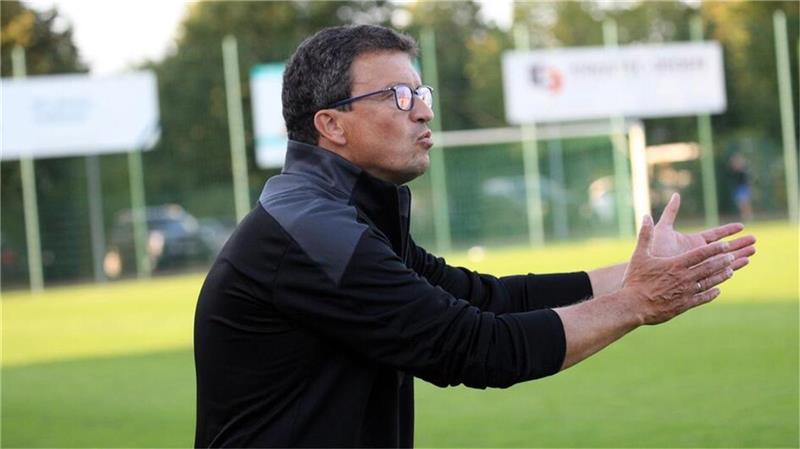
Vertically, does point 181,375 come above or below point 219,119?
below

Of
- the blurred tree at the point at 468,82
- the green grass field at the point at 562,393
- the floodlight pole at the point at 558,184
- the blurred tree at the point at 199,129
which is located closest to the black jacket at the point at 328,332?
the green grass field at the point at 562,393

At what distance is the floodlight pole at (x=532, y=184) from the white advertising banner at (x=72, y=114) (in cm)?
879

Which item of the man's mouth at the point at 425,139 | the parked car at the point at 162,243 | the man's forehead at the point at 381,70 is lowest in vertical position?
the parked car at the point at 162,243

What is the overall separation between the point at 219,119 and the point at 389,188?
27944 mm

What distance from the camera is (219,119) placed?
31.5 m

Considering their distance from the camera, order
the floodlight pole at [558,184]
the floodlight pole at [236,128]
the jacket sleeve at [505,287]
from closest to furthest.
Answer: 1. the jacket sleeve at [505,287]
2. the floodlight pole at [236,128]
3. the floodlight pole at [558,184]

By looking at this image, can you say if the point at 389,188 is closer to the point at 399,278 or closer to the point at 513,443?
the point at 399,278

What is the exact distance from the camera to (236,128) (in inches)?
1233

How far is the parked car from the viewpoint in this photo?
30.4m

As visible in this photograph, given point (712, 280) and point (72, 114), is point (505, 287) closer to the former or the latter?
point (712, 280)

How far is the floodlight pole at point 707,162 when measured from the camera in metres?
32.2

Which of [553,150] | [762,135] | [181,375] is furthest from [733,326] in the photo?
[762,135]

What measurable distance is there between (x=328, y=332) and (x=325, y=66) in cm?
81

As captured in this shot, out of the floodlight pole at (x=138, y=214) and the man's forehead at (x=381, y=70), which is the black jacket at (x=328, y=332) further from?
the floodlight pole at (x=138, y=214)
